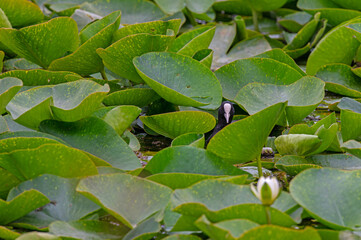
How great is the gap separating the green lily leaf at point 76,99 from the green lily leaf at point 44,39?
42 cm

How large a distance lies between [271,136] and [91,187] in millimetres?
942

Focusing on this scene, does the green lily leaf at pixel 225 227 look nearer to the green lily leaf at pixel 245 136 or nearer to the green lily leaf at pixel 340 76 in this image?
the green lily leaf at pixel 245 136

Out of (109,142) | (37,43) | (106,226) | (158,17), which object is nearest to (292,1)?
(158,17)

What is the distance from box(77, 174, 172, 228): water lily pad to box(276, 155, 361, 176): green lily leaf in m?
0.48

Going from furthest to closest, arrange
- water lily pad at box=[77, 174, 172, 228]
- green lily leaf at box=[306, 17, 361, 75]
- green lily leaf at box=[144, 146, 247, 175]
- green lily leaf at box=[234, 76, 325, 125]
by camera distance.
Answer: green lily leaf at box=[306, 17, 361, 75], green lily leaf at box=[234, 76, 325, 125], green lily leaf at box=[144, 146, 247, 175], water lily pad at box=[77, 174, 172, 228]

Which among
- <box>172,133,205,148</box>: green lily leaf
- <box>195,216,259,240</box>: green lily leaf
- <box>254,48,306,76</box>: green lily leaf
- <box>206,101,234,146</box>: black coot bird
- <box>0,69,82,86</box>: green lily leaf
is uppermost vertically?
<box>195,216,259,240</box>: green lily leaf

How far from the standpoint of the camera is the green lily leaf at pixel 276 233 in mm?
1150

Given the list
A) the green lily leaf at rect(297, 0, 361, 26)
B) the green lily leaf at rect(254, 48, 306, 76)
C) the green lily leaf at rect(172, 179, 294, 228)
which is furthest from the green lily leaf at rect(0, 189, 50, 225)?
the green lily leaf at rect(297, 0, 361, 26)

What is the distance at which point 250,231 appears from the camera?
45.3 inches

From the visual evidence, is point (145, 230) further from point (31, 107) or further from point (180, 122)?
point (180, 122)

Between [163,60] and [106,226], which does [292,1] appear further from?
[106,226]

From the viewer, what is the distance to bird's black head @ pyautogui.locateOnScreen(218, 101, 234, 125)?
2.14 meters

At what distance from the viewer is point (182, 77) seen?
203 centimetres

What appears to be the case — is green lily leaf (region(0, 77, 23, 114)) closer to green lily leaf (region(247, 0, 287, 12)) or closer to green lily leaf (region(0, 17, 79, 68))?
green lily leaf (region(0, 17, 79, 68))
